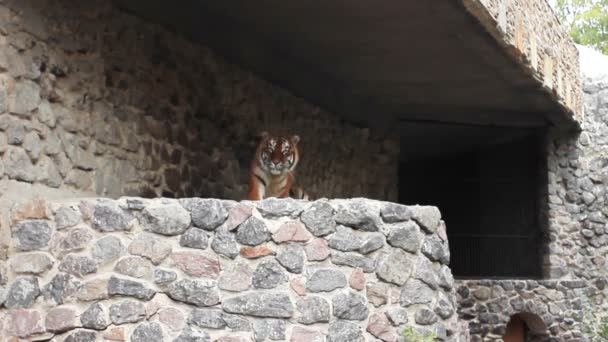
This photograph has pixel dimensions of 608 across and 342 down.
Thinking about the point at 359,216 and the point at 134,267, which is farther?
the point at 359,216

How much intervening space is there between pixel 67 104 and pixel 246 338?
2.15 m

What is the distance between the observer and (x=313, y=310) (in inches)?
178

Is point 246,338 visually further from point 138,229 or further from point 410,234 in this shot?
point 410,234

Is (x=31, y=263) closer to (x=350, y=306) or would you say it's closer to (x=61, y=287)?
(x=61, y=287)

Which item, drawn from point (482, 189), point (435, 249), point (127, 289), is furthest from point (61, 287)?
point (482, 189)

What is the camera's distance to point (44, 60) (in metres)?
5.06

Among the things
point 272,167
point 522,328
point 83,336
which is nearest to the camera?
point 83,336

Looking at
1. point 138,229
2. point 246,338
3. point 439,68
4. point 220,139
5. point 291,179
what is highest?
point 439,68

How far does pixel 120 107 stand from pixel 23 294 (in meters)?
1.87

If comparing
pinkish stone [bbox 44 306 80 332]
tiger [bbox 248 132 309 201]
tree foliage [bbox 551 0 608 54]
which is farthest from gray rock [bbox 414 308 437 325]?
tree foliage [bbox 551 0 608 54]

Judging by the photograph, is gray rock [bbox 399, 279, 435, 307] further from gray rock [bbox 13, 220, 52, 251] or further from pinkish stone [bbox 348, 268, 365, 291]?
gray rock [bbox 13, 220, 52, 251]

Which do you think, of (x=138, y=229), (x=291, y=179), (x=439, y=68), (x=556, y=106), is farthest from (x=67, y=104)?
(x=556, y=106)

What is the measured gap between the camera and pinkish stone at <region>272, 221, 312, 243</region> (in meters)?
4.57

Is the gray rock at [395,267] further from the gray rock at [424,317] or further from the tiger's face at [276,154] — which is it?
the tiger's face at [276,154]
